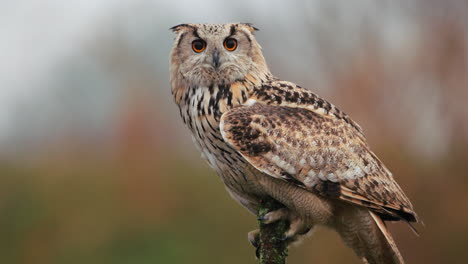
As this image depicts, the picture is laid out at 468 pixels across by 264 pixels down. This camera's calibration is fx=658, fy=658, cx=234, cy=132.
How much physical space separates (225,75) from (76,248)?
3725mm

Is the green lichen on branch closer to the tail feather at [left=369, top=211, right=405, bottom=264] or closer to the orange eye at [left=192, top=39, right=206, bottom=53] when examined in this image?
the tail feather at [left=369, top=211, right=405, bottom=264]

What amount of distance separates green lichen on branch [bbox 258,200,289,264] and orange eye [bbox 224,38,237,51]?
70 centimetres

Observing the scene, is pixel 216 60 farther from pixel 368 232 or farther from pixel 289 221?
pixel 368 232

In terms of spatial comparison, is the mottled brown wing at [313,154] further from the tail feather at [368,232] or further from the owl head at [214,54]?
the owl head at [214,54]

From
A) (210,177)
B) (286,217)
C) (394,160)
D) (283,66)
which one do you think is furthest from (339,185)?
(210,177)

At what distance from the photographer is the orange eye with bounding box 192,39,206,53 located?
2.93 meters

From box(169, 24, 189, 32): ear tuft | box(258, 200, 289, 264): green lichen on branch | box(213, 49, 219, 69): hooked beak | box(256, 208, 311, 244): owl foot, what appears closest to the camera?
box(258, 200, 289, 264): green lichen on branch

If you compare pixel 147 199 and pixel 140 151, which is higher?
pixel 140 151

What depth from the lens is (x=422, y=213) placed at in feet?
16.3

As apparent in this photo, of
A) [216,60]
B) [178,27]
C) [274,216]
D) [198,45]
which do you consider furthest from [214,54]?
[274,216]

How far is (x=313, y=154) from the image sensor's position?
106 inches

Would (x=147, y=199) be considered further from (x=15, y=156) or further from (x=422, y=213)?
(x=422, y=213)

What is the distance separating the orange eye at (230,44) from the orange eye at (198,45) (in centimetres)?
10

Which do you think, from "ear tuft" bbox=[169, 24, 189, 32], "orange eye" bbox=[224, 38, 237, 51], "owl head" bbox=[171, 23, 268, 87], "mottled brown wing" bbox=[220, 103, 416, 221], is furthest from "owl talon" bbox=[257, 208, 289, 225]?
"ear tuft" bbox=[169, 24, 189, 32]
